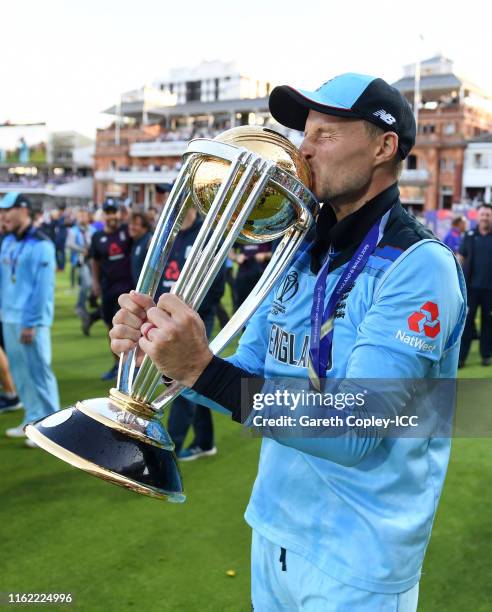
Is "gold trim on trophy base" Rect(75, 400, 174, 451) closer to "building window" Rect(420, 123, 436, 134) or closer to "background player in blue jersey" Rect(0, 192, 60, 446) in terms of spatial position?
"background player in blue jersey" Rect(0, 192, 60, 446)

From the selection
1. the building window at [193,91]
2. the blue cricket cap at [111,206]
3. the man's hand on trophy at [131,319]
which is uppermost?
the building window at [193,91]

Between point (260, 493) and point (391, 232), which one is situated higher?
point (391, 232)

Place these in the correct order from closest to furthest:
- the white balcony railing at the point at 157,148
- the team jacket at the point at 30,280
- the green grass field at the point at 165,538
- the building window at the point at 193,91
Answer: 1. the green grass field at the point at 165,538
2. the team jacket at the point at 30,280
3. the white balcony railing at the point at 157,148
4. the building window at the point at 193,91

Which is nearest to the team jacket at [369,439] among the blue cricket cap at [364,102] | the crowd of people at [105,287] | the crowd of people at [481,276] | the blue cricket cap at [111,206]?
the blue cricket cap at [364,102]

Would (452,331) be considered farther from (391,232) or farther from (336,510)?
(336,510)

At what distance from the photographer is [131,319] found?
1.41 metres

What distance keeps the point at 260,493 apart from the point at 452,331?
64 centimetres

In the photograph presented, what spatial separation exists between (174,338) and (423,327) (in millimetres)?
486

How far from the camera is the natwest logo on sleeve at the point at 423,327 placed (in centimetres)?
129

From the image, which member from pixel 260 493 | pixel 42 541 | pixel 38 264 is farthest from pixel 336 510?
pixel 38 264

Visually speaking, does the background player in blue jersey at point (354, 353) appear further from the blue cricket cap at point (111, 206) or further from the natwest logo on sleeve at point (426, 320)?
the blue cricket cap at point (111, 206)

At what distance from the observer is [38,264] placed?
505 cm

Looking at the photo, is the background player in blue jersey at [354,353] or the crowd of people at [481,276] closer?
the background player in blue jersey at [354,353]

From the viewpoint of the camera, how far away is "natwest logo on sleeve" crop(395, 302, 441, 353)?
1285mm
